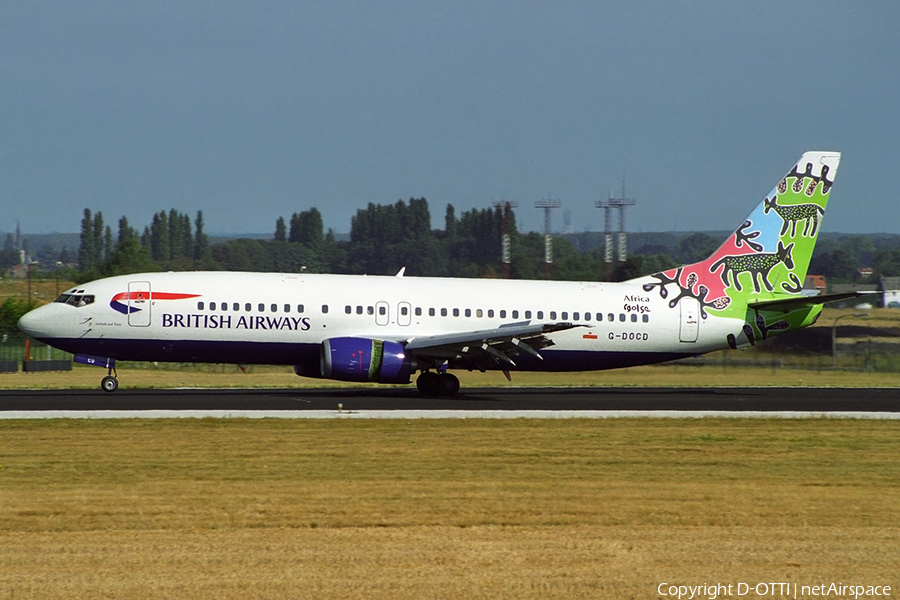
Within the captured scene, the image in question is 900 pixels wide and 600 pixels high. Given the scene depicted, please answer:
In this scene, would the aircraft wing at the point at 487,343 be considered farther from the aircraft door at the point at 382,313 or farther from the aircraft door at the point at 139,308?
the aircraft door at the point at 139,308

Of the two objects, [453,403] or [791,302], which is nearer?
[453,403]

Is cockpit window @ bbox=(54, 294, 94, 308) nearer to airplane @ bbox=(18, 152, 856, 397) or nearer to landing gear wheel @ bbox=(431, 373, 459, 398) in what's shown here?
airplane @ bbox=(18, 152, 856, 397)

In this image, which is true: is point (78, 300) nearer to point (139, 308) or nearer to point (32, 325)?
point (32, 325)

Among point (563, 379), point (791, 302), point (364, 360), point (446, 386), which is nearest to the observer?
point (364, 360)

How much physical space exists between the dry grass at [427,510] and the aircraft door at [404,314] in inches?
349

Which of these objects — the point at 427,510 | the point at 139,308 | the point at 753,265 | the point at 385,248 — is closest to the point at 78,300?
the point at 139,308

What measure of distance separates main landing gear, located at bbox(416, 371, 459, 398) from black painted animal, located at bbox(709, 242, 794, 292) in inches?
380

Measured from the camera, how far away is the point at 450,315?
1271 inches

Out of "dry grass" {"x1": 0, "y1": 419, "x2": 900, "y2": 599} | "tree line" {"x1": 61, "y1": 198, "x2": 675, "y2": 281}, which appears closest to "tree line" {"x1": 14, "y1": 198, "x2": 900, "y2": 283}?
"tree line" {"x1": 61, "y1": 198, "x2": 675, "y2": 281}

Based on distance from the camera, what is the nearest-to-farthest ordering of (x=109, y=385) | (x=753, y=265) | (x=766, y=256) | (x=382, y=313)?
(x=109, y=385), (x=382, y=313), (x=753, y=265), (x=766, y=256)

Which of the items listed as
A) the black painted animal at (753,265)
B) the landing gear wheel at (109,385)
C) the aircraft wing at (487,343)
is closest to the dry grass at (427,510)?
the aircraft wing at (487,343)

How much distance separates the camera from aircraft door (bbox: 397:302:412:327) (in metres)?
31.8

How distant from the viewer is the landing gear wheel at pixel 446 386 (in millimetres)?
32062

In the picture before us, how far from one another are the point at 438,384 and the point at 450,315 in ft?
7.04
